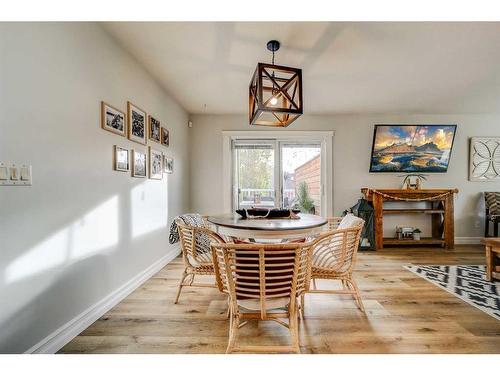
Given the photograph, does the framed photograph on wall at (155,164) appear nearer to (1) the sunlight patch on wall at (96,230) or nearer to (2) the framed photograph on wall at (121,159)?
(2) the framed photograph on wall at (121,159)

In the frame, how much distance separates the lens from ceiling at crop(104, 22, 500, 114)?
221 centimetres

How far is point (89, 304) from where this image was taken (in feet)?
6.61

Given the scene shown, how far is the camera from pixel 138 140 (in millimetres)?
2822

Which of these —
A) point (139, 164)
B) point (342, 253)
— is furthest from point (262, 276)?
point (139, 164)

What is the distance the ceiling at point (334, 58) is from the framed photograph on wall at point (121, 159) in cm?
102

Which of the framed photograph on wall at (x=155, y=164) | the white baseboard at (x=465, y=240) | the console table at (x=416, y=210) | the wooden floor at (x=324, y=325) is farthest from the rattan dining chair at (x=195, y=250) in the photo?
the white baseboard at (x=465, y=240)

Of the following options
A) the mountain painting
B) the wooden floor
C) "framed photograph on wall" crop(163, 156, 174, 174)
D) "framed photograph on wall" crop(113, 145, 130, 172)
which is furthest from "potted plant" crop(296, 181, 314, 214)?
"framed photograph on wall" crop(113, 145, 130, 172)

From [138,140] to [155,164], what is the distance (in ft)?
1.69

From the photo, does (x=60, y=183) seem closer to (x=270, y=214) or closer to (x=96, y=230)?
(x=96, y=230)

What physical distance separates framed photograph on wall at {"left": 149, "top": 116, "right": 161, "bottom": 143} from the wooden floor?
5.84 feet

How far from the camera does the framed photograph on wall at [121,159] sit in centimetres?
238

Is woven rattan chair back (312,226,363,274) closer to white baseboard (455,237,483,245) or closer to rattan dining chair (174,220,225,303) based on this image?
rattan dining chair (174,220,225,303)

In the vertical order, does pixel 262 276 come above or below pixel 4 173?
below

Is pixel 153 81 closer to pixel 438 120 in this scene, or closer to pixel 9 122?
pixel 9 122
